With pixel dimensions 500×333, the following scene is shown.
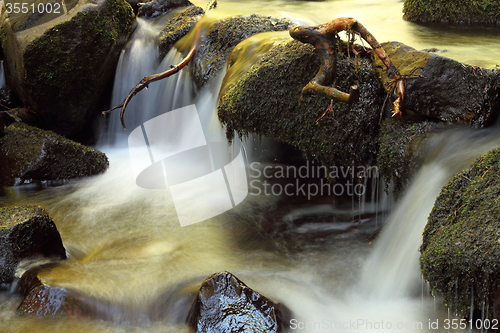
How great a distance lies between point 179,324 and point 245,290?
21.2 inches

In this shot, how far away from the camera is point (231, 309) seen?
3357 mm

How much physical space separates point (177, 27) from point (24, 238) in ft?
12.7

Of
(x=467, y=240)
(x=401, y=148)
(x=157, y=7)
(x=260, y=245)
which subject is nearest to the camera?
(x=467, y=240)

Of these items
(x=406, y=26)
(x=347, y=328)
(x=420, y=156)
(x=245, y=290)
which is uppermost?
(x=406, y=26)

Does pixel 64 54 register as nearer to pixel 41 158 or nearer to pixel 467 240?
pixel 41 158

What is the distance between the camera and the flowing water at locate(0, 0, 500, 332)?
3.63 meters

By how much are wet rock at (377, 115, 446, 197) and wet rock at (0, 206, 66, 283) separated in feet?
9.06

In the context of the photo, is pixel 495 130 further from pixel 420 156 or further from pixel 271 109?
pixel 271 109

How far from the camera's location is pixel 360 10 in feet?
24.6

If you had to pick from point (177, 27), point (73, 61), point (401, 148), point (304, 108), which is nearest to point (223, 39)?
point (177, 27)

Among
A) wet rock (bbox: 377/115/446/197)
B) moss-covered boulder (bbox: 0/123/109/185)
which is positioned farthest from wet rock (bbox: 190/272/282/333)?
moss-covered boulder (bbox: 0/123/109/185)

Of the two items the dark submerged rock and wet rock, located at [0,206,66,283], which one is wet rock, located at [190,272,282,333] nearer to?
the dark submerged rock

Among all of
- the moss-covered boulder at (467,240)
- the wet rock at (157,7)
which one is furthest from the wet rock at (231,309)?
the wet rock at (157,7)

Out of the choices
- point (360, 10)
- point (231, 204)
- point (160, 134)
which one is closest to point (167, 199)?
point (231, 204)
